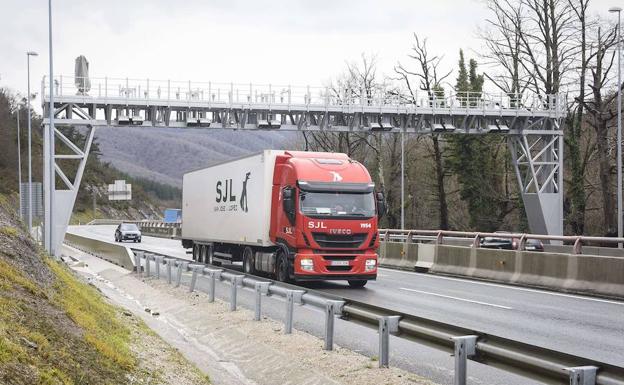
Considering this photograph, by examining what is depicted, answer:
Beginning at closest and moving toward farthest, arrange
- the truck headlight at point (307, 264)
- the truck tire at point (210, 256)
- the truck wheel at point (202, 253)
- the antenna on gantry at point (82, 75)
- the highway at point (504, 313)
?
the highway at point (504, 313) → the truck headlight at point (307, 264) → the truck tire at point (210, 256) → the truck wheel at point (202, 253) → the antenna on gantry at point (82, 75)

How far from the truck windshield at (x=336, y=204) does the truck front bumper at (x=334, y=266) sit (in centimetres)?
103

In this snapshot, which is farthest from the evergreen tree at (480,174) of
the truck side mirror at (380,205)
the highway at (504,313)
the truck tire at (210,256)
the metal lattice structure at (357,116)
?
the truck side mirror at (380,205)

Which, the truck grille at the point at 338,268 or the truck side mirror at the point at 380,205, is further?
the truck side mirror at the point at 380,205

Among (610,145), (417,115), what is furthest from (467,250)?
(417,115)

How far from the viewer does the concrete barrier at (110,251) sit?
2929 centimetres

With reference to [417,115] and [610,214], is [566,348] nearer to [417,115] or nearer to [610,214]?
[610,214]

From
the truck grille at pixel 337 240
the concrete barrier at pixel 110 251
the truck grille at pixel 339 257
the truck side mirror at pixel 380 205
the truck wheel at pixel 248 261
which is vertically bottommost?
the concrete barrier at pixel 110 251

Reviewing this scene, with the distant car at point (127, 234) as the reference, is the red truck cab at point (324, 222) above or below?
above

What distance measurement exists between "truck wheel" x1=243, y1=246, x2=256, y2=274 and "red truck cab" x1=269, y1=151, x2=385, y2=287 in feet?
6.76

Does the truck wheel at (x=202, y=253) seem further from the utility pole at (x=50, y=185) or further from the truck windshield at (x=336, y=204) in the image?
the truck windshield at (x=336, y=204)

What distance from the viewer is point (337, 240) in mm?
20312

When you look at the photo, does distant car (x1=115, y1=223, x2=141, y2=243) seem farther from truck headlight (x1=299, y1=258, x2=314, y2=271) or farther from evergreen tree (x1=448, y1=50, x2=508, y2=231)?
truck headlight (x1=299, y1=258, x2=314, y2=271)

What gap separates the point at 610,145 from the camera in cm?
4588

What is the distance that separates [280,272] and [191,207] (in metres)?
11.1
